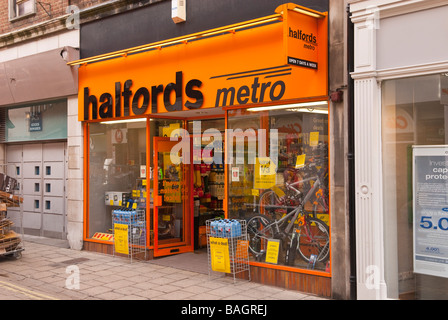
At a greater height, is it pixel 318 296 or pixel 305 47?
pixel 305 47

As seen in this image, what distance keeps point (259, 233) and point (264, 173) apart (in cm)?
101

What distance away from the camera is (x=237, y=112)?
8.41m

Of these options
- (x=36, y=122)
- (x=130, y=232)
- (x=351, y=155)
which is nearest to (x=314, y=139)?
(x=351, y=155)

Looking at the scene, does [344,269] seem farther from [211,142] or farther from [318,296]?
[211,142]

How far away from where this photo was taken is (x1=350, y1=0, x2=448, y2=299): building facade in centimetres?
623

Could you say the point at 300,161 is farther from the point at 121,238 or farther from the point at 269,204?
the point at 121,238

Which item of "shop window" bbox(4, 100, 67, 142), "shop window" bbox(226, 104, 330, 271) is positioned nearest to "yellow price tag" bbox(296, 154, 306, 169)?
"shop window" bbox(226, 104, 330, 271)

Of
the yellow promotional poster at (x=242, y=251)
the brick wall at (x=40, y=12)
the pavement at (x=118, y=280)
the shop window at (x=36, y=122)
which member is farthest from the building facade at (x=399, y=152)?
the shop window at (x=36, y=122)

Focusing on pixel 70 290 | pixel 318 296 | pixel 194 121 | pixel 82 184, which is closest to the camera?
pixel 318 296

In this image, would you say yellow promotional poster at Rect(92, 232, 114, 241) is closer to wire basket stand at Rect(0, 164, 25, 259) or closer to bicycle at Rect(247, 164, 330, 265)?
wire basket stand at Rect(0, 164, 25, 259)

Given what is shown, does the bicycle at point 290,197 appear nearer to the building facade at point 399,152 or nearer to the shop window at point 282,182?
the shop window at point 282,182

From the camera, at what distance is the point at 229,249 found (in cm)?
803

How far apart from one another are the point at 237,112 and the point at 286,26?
7.03ft

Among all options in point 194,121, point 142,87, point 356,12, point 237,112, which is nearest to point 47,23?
point 142,87
